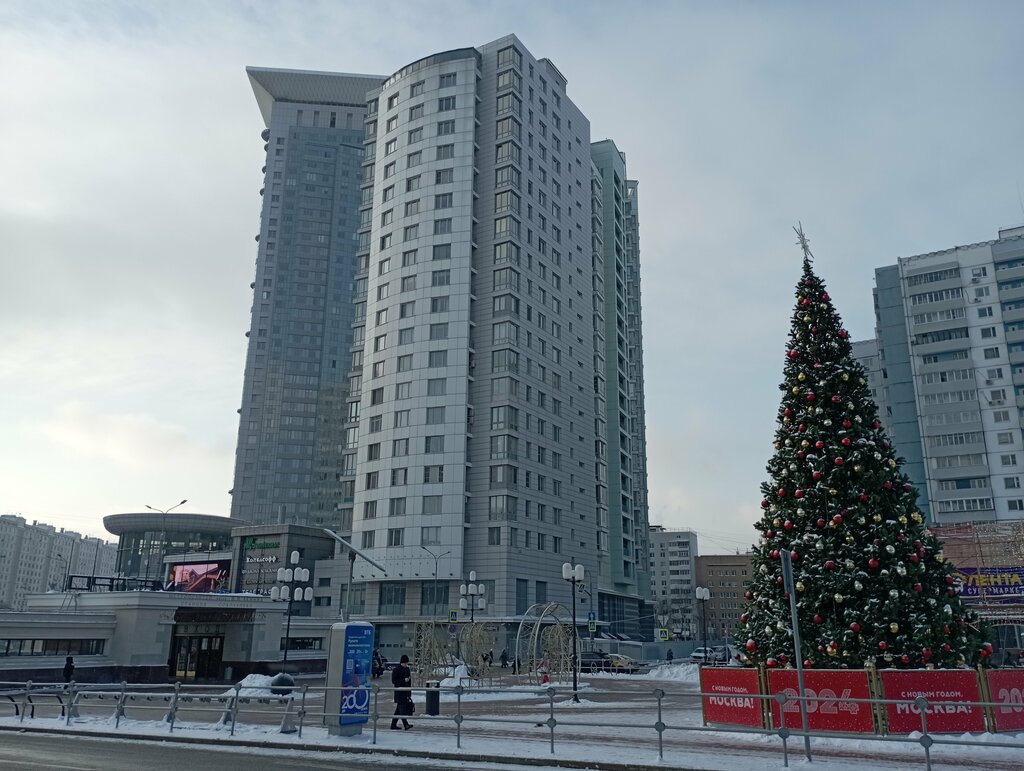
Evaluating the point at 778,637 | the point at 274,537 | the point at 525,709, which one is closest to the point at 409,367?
the point at 274,537

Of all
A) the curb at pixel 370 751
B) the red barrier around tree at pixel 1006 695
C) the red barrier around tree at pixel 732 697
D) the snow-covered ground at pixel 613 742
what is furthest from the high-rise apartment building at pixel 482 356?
the red barrier around tree at pixel 1006 695

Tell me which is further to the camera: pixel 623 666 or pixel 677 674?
pixel 623 666

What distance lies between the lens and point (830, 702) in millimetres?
18047

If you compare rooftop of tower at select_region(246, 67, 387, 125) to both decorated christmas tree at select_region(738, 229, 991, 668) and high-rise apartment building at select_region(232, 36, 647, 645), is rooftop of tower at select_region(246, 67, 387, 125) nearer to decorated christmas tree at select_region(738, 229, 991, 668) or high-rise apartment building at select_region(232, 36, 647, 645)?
high-rise apartment building at select_region(232, 36, 647, 645)

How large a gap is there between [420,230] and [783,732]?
247ft

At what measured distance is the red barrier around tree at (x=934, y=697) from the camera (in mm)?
17469

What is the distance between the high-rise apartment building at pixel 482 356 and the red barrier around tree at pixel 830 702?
183 feet

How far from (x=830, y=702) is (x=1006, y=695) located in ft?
14.0

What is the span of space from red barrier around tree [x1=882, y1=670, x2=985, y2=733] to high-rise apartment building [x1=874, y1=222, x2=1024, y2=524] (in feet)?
261

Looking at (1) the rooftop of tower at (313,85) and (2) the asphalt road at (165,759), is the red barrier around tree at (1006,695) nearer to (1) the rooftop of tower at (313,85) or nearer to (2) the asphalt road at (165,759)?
(2) the asphalt road at (165,759)

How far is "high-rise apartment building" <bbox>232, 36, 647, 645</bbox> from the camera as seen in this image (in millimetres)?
76250

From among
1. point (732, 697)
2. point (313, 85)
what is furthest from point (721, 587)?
point (732, 697)

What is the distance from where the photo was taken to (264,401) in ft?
527

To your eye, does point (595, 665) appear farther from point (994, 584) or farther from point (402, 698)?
point (402, 698)
